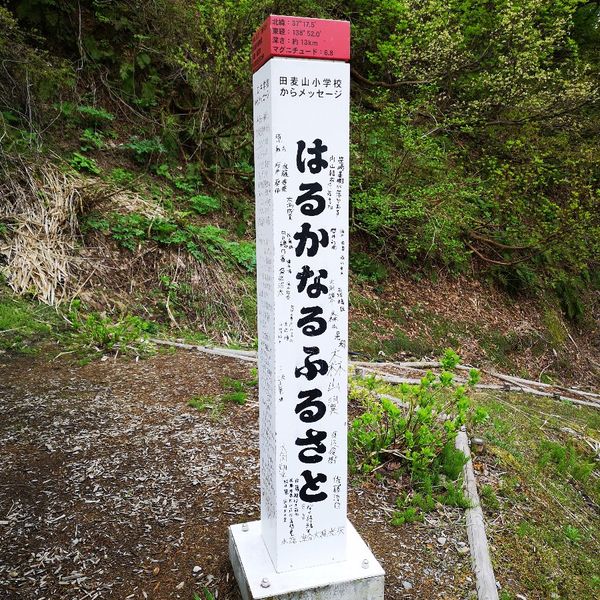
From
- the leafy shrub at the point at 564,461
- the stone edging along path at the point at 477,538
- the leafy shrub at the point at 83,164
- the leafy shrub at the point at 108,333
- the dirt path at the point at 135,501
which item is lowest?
the leafy shrub at the point at 564,461

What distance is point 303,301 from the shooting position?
218cm

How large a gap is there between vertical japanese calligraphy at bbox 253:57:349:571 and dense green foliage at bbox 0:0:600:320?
5366mm

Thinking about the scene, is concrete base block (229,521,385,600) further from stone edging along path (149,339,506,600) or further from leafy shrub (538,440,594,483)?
leafy shrub (538,440,594,483)

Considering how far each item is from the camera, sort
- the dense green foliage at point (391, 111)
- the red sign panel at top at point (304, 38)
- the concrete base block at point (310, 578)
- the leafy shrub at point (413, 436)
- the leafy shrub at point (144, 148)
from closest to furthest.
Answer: the red sign panel at top at point (304, 38)
the concrete base block at point (310, 578)
the leafy shrub at point (413, 436)
the dense green foliage at point (391, 111)
the leafy shrub at point (144, 148)

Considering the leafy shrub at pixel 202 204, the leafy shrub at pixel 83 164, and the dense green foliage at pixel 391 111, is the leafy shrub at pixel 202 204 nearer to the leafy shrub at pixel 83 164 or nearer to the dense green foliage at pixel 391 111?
the dense green foliage at pixel 391 111

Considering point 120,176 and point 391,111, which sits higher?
point 391,111

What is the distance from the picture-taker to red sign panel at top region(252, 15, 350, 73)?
196 cm

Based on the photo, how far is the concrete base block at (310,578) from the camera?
2.23m

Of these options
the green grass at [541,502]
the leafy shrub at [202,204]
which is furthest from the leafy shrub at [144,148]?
the green grass at [541,502]

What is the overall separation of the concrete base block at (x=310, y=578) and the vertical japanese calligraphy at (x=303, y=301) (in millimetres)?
52

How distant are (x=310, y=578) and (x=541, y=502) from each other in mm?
2265

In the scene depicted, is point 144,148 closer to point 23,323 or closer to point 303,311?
point 23,323

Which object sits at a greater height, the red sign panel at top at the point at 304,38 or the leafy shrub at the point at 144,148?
the leafy shrub at the point at 144,148

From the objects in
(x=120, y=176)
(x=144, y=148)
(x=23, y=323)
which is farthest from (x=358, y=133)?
(x=23, y=323)
